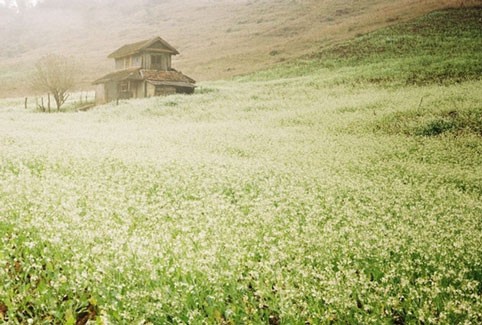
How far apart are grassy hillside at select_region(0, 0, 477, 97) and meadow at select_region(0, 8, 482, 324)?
54.0m

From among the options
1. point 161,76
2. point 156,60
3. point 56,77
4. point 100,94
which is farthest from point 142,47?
point 56,77

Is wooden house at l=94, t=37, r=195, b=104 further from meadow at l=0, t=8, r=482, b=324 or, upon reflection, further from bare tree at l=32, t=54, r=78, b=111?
meadow at l=0, t=8, r=482, b=324

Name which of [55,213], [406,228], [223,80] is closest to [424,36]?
[223,80]

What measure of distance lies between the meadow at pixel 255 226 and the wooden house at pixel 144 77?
2613 centimetres

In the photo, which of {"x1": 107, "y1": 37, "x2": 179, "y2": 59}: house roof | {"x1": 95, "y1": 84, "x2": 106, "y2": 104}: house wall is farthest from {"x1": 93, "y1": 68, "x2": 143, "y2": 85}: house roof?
{"x1": 107, "y1": 37, "x2": 179, "y2": 59}: house roof

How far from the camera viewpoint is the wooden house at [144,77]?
5514 centimetres

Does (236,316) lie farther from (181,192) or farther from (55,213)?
(181,192)

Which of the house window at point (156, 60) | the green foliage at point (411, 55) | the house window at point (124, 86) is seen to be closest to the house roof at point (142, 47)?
the house window at point (156, 60)

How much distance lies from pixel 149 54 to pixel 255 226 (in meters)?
57.1

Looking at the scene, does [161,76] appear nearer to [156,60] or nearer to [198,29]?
[156,60]

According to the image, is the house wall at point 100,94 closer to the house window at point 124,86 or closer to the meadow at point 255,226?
the house window at point 124,86

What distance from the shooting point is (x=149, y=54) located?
59531mm

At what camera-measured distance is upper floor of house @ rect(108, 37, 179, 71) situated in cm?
5897

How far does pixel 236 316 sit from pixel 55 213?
4.01 meters
